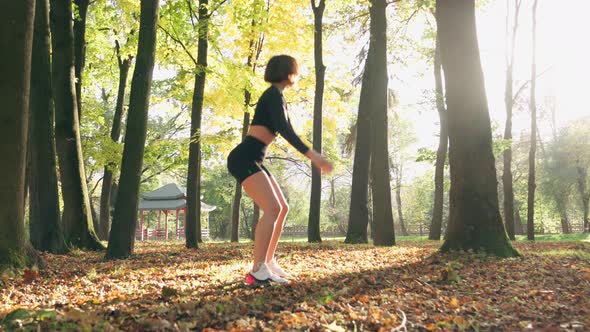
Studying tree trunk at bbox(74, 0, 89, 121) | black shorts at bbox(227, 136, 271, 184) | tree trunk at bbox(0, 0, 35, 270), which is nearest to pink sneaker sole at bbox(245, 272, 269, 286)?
black shorts at bbox(227, 136, 271, 184)

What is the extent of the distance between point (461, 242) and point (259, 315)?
4565mm

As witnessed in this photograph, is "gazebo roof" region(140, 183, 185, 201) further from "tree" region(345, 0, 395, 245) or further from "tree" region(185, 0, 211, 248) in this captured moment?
"tree" region(345, 0, 395, 245)

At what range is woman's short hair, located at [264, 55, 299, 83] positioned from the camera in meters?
4.46

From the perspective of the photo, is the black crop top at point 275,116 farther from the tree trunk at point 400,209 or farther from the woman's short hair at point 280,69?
the tree trunk at point 400,209

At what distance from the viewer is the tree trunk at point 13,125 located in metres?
5.30

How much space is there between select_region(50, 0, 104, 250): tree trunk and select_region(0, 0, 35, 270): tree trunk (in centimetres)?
462

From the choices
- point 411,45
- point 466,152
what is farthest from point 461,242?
point 411,45

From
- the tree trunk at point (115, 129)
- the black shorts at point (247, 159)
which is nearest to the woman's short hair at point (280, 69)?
the black shorts at point (247, 159)

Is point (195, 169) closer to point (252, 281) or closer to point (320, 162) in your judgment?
point (252, 281)

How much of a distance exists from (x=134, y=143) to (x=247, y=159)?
3996mm

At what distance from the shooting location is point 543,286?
4.89m

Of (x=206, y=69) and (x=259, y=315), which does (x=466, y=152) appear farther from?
(x=206, y=69)

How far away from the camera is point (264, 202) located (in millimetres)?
4266

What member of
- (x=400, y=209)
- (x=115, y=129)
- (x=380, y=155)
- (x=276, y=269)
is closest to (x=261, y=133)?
(x=276, y=269)
